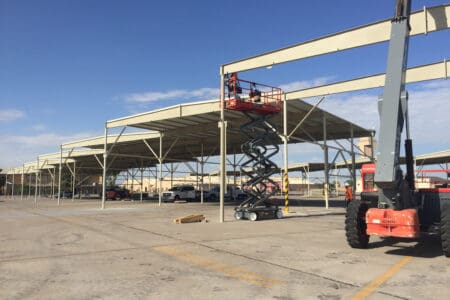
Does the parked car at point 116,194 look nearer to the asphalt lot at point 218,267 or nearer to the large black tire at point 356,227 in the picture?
the asphalt lot at point 218,267

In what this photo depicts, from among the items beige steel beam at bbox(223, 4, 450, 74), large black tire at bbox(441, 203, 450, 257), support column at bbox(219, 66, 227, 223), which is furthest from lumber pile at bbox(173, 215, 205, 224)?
large black tire at bbox(441, 203, 450, 257)

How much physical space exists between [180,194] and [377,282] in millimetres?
36706

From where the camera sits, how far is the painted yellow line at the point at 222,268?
6848 millimetres

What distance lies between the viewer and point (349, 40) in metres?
13.6

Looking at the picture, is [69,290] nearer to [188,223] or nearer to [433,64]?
[188,223]

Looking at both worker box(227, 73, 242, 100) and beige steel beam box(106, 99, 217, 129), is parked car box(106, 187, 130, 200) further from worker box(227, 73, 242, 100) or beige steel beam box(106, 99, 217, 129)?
worker box(227, 73, 242, 100)

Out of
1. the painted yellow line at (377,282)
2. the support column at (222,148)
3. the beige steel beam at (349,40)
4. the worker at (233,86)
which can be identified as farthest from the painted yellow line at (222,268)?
the worker at (233,86)

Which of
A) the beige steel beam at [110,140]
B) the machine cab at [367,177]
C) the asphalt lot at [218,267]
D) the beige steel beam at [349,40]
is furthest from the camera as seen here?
the beige steel beam at [110,140]

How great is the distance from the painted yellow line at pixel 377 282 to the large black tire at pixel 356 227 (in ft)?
4.49

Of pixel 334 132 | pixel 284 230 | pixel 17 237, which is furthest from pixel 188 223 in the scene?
pixel 334 132

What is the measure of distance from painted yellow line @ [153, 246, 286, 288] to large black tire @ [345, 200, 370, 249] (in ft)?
11.9

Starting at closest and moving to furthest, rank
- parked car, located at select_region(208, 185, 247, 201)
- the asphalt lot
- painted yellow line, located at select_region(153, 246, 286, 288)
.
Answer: the asphalt lot, painted yellow line, located at select_region(153, 246, 286, 288), parked car, located at select_region(208, 185, 247, 201)

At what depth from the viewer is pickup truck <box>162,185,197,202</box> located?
42.2 m

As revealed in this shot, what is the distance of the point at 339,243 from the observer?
11.1 meters
